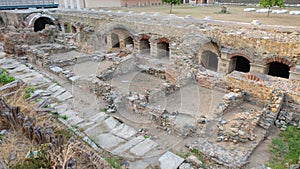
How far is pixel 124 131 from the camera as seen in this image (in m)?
6.51

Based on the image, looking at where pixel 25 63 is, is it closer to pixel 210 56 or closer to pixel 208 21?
pixel 210 56

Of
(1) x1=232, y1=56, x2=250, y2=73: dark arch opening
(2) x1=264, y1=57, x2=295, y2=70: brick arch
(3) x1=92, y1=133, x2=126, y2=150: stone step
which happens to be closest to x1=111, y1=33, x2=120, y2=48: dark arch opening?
(1) x1=232, y1=56, x2=250, y2=73: dark arch opening

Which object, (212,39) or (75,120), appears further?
(212,39)

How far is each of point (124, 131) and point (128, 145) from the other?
66 centimetres

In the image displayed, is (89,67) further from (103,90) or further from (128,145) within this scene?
(128,145)

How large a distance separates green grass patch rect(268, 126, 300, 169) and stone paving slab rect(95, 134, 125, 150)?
12.3 ft

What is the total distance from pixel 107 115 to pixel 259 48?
304 inches

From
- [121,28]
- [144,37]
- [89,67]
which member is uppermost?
[121,28]

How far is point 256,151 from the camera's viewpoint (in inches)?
237

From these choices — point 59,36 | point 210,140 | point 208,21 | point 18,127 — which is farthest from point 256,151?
point 59,36

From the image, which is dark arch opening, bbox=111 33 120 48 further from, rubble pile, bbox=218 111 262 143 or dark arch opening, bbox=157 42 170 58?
rubble pile, bbox=218 111 262 143

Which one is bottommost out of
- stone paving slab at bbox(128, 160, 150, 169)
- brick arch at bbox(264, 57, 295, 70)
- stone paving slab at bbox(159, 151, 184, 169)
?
stone paving slab at bbox(128, 160, 150, 169)

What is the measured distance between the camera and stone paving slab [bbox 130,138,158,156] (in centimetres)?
Answer: 567

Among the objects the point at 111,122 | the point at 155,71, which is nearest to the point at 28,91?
the point at 111,122
